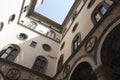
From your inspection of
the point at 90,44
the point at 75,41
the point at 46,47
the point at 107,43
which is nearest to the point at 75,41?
the point at 75,41

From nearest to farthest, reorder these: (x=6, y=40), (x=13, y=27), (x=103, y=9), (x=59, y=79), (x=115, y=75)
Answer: (x=115, y=75) < (x=103, y=9) < (x=59, y=79) < (x=6, y=40) < (x=13, y=27)

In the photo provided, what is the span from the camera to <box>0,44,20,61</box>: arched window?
14086mm

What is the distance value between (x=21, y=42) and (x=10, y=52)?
5.17 ft

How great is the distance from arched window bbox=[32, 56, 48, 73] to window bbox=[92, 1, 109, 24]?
6.27 metres

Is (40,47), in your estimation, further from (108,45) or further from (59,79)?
(108,45)

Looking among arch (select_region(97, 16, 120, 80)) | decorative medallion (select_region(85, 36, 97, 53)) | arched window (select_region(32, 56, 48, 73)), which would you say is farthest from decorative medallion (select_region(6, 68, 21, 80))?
arch (select_region(97, 16, 120, 80))

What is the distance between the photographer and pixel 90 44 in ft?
32.7

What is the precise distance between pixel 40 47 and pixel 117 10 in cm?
940

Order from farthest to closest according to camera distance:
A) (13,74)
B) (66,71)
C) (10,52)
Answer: (10,52), (13,74), (66,71)

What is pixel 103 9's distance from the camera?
11.4m

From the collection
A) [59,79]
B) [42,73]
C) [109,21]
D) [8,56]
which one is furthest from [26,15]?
[109,21]

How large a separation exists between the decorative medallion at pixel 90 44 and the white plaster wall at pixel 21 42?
18.5ft

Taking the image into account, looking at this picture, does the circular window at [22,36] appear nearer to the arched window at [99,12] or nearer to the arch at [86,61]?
the arch at [86,61]

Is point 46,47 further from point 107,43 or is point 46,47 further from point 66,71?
point 107,43
